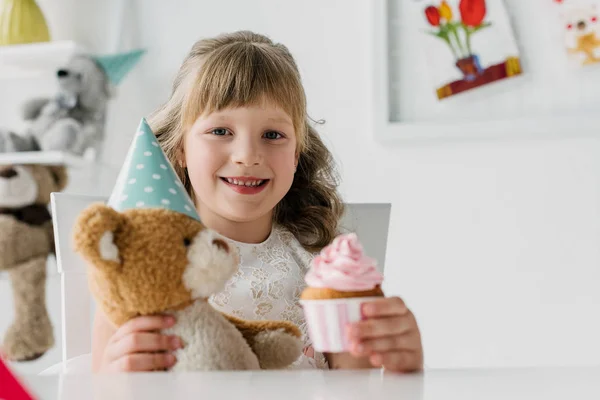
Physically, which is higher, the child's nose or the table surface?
the child's nose

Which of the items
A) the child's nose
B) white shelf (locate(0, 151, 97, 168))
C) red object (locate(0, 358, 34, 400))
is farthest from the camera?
white shelf (locate(0, 151, 97, 168))

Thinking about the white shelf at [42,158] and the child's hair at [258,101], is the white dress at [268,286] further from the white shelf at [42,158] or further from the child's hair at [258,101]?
the white shelf at [42,158]

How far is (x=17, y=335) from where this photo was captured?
5.48 ft

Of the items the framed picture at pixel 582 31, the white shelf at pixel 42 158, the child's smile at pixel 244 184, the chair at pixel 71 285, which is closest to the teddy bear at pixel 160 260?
the child's smile at pixel 244 184

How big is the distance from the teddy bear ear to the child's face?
0.34 meters

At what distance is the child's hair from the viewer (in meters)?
0.88

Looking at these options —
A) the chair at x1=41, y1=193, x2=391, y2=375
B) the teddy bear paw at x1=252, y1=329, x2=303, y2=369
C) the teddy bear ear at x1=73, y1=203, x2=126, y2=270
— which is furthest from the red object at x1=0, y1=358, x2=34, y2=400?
the chair at x1=41, y1=193, x2=391, y2=375

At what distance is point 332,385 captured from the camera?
1.39 feet

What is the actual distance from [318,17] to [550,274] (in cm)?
86

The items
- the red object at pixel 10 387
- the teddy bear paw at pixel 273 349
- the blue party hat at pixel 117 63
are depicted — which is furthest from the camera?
the blue party hat at pixel 117 63

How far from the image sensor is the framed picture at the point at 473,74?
5.49 feet

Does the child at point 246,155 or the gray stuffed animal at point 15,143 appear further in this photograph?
the gray stuffed animal at point 15,143

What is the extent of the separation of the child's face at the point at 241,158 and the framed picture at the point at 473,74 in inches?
34.4

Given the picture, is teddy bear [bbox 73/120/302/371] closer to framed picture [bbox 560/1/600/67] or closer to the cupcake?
the cupcake
